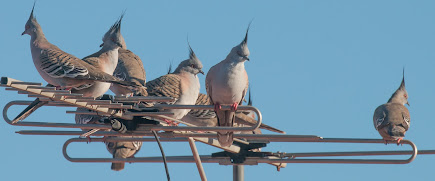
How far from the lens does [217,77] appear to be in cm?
765

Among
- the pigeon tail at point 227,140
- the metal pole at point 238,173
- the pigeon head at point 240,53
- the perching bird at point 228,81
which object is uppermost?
the pigeon head at point 240,53

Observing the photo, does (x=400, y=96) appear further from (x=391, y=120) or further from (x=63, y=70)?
(x=63, y=70)

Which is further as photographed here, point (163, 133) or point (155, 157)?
point (155, 157)

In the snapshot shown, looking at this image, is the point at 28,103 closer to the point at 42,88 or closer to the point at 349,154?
the point at 42,88

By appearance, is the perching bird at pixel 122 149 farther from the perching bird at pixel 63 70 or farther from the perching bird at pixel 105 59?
the perching bird at pixel 63 70

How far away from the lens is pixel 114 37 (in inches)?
360

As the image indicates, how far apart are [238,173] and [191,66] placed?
3483mm

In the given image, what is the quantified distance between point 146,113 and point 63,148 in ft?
5.03

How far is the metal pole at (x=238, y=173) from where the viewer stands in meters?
6.82

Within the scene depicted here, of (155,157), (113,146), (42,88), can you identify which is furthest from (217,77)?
(113,146)

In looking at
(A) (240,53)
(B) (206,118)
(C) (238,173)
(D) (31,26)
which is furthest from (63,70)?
(B) (206,118)

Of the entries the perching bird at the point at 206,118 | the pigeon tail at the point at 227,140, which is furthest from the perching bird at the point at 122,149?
the pigeon tail at the point at 227,140

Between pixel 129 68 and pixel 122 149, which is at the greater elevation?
pixel 129 68

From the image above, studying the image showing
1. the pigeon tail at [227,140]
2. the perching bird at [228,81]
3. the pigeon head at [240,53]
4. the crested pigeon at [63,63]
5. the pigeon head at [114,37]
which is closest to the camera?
the pigeon tail at [227,140]
